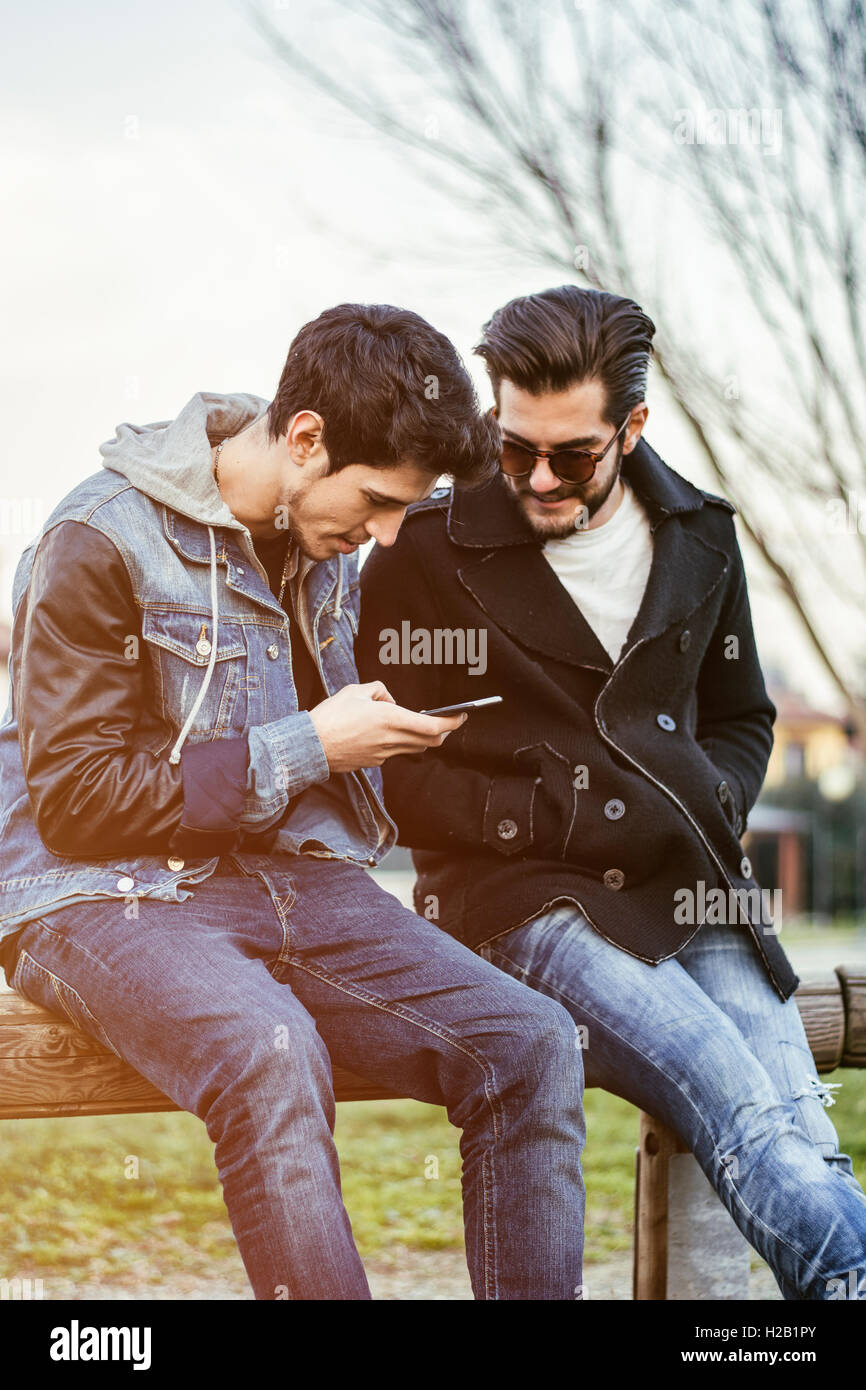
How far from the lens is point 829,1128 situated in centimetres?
256

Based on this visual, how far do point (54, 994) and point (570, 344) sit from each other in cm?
164

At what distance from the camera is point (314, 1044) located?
7.13 feet

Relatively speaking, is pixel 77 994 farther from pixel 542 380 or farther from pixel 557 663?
pixel 542 380

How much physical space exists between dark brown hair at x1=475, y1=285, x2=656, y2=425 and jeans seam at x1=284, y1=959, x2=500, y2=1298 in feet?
4.24

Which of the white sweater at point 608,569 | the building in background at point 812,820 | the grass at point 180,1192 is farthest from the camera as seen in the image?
the building in background at point 812,820

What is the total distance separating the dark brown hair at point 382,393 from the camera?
2496 millimetres

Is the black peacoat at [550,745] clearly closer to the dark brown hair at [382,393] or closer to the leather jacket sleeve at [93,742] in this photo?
the dark brown hair at [382,393]

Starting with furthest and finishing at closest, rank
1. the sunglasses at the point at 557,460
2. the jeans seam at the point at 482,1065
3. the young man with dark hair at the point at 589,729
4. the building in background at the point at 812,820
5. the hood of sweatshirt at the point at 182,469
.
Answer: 1. the building in background at the point at 812,820
2. the sunglasses at the point at 557,460
3. the young man with dark hair at the point at 589,729
4. the hood of sweatshirt at the point at 182,469
5. the jeans seam at the point at 482,1065

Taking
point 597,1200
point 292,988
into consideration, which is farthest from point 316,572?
point 597,1200

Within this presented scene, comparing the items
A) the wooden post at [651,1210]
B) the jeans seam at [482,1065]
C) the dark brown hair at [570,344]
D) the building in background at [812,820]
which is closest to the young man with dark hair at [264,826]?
the jeans seam at [482,1065]

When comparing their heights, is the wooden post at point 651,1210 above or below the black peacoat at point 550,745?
below

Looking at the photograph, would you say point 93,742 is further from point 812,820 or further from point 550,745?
point 812,820

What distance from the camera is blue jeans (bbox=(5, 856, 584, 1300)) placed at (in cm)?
205
